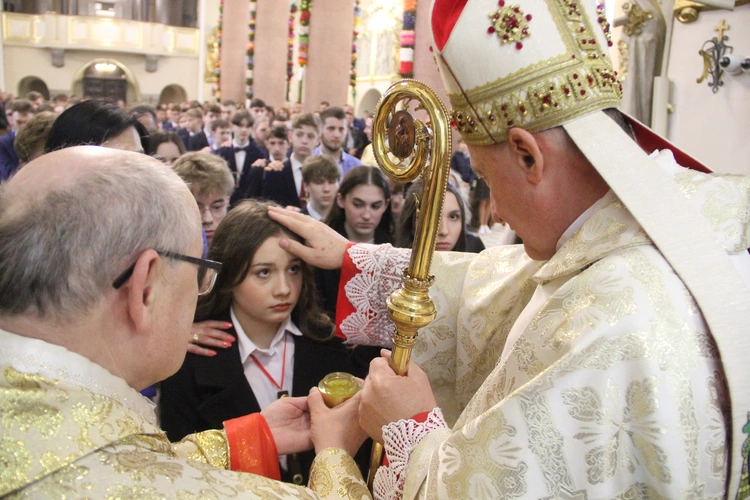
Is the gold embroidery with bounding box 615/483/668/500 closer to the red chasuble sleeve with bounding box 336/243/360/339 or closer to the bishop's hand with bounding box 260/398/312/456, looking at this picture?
the bishop's hand with bounding box 260/398/312/456

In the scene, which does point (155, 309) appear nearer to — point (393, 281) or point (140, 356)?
point (140, 356)

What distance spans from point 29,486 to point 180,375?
1.27m

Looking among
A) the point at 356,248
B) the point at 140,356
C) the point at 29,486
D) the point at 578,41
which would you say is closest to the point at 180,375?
the point at 356,248

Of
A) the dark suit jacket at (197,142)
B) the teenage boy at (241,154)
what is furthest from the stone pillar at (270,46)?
the teenage boy at (241,154)

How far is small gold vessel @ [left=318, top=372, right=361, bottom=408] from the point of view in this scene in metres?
1.70

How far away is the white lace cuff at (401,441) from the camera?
139 cm

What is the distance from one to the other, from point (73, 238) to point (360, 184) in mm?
2911

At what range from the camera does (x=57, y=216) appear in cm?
97

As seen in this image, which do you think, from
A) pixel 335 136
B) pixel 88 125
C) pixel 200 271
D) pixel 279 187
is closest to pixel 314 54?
pixel 335 136

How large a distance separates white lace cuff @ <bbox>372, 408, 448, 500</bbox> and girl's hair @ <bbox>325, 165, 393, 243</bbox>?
253 cm

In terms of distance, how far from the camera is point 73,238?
97 centimetres

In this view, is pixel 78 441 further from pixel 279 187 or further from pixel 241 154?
pixel 241 154

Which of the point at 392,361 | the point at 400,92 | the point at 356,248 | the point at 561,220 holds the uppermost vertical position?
the point at 400,92

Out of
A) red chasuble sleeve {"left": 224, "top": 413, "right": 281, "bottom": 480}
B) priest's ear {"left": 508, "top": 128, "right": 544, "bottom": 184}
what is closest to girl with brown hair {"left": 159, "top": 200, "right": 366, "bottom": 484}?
red chasuble sleeve {"left": 224, "top": 413, "right": 281, "bottom": 480}
